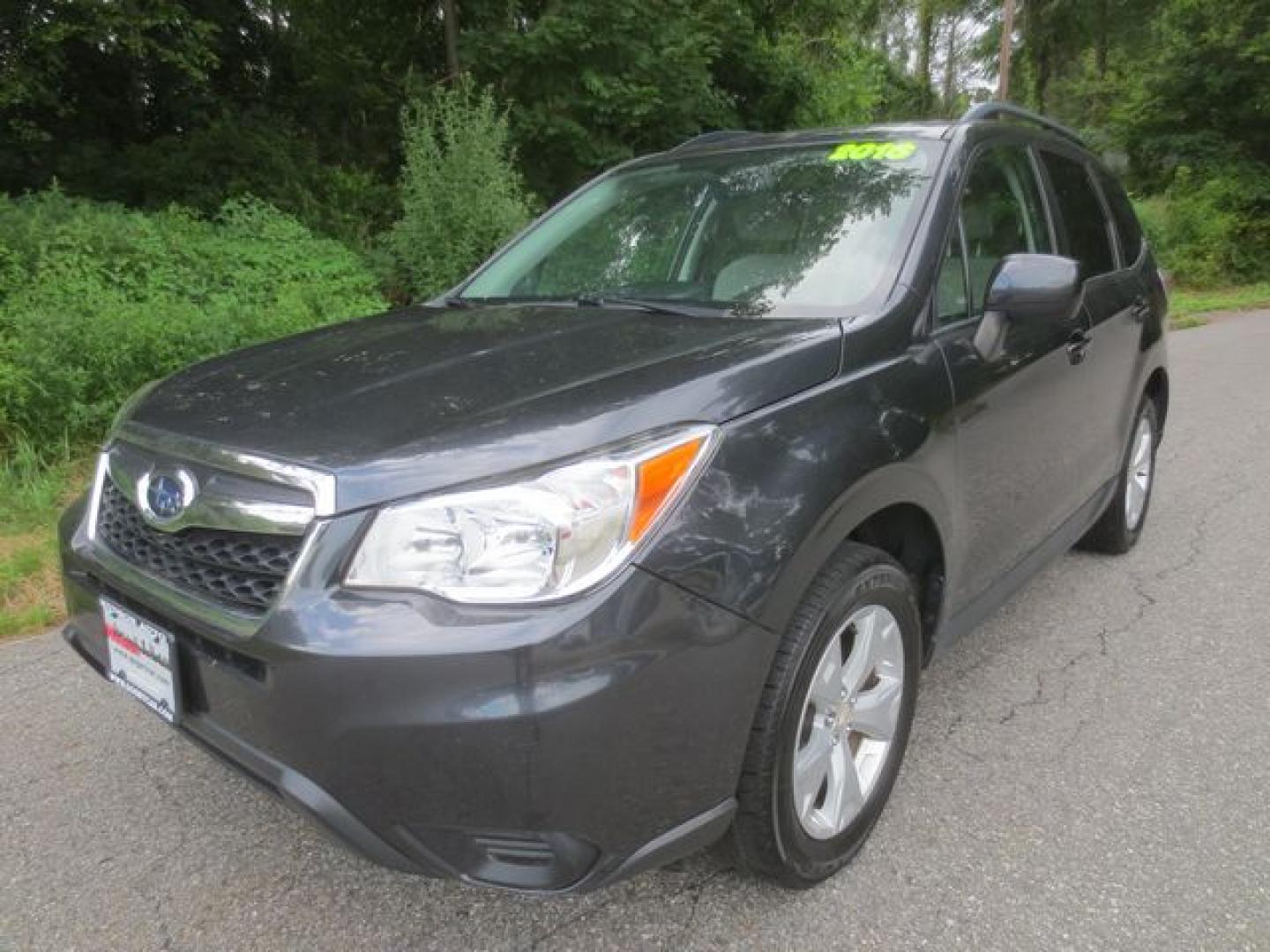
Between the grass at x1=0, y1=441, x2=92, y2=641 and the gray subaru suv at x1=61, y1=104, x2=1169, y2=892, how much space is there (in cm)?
169

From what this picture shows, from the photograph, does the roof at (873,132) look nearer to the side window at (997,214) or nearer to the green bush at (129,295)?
the side window at (997,214)

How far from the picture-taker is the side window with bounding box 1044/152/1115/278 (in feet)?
11.0

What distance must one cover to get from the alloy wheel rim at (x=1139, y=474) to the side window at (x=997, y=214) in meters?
1.31

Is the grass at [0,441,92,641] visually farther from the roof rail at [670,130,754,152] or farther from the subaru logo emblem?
the roof rail at [670,130,754,152]

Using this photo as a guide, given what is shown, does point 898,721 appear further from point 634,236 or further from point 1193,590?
point 1193,590

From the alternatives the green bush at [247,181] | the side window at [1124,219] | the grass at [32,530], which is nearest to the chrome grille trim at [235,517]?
the grass at [32,530]

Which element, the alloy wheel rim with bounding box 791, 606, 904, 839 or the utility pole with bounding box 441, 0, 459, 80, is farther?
the utility pole with bounding box 441, 0, 459, 80

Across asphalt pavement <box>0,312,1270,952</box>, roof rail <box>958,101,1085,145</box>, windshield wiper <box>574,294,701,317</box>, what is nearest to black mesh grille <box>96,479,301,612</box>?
asphalt pavement <box>0,312,1270,952</box>

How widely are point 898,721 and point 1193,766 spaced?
3.12 feet

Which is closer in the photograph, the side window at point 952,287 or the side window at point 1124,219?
the side window at point 952,287

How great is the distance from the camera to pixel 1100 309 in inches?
132

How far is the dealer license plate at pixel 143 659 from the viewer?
1836 mm

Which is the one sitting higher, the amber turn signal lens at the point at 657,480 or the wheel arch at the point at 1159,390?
the amber turn signal lens at the point at 657,480

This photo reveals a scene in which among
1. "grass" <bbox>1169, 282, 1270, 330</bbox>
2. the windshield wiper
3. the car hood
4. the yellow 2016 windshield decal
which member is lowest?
"grass" <bbox>1169, 282, 1270, 330</bbox>
